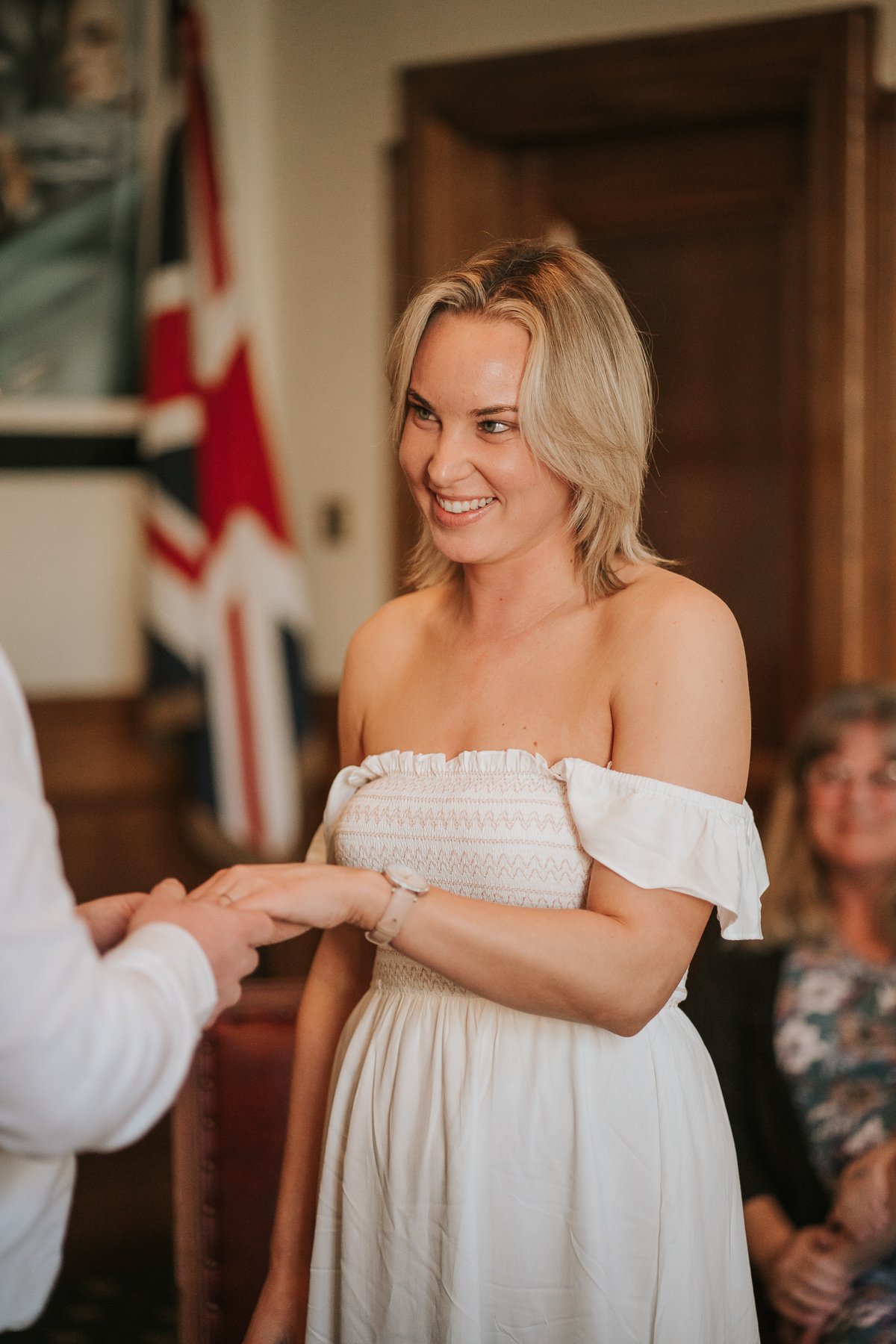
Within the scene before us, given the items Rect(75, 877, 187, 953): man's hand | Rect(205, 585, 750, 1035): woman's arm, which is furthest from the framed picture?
Rect(205, 585, 750, 1035): woman's arm

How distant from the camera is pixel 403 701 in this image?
5.41 feet

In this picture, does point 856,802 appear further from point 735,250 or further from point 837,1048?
point 735,250

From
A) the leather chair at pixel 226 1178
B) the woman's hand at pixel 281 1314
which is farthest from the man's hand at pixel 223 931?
the leather chair at pixel 226 1178

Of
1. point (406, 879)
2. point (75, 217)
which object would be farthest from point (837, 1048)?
point (75, 217)

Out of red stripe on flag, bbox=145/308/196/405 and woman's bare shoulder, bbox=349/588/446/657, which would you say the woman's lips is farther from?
red stripe on flag, bbox=145/308/196/405

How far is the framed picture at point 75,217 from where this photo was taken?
3469 millimetres

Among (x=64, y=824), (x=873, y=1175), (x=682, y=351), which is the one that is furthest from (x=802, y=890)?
(x=64, y=824)

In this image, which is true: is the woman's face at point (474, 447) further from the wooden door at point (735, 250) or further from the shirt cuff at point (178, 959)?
the wooden door at point (735, 250)

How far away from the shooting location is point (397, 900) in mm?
1301

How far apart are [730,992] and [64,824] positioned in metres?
1.95

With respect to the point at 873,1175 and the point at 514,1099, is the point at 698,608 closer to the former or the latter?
the point at 514,1099

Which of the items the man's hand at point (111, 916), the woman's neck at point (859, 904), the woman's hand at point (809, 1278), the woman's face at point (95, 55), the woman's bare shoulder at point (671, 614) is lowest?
the woman's hand at point (809, 1278)

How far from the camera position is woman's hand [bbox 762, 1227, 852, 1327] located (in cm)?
208

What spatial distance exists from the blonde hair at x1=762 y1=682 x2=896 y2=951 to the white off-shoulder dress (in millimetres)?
956
